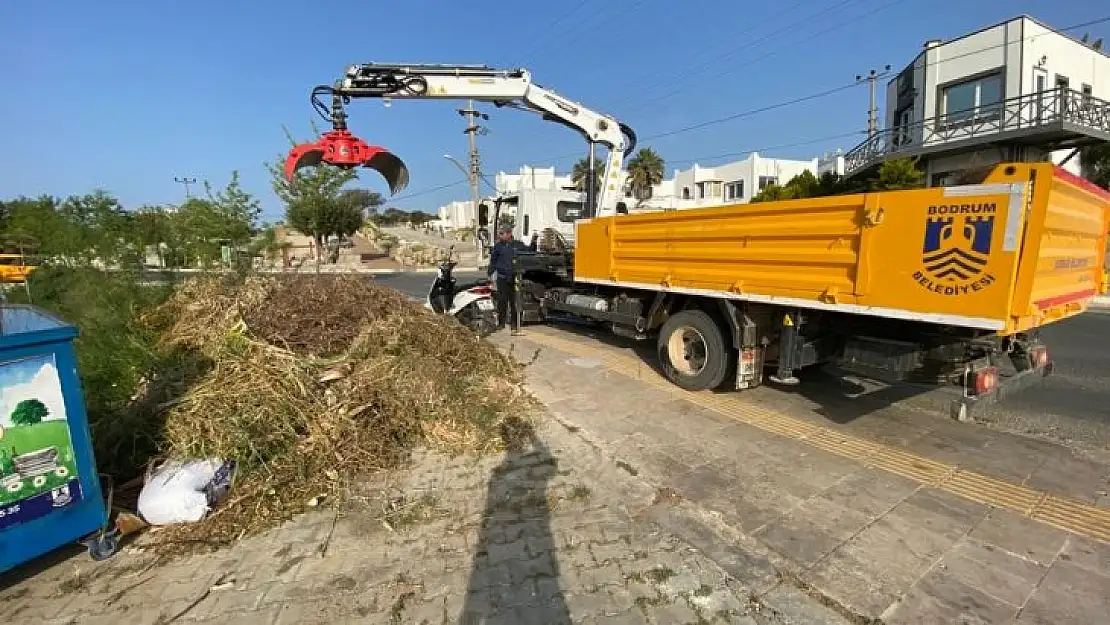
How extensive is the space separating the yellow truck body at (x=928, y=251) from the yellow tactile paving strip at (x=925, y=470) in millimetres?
1132

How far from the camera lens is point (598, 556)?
287cm

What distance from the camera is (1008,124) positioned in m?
18.5

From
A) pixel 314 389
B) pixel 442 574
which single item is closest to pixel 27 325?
pixel 314 389

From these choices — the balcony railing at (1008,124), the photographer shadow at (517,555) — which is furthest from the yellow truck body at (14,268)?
the balcony railing at (1008,124)

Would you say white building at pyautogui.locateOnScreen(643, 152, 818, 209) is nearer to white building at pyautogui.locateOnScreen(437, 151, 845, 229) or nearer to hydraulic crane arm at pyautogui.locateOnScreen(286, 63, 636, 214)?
white building at pyautogui.locateOnScreen(437, 151, 845, 229)

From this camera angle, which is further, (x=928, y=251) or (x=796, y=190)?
(x=796, y=190)

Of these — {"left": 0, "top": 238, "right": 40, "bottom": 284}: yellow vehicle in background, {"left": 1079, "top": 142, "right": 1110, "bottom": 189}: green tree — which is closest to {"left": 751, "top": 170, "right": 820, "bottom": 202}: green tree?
{"left": 1079, "top": 142, "right": 1110, "bottom": 189}: green tree

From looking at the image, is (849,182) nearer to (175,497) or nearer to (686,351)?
(686,351)

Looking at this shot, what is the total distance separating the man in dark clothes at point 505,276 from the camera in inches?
344

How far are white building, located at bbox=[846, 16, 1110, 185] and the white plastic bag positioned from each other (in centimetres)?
2093

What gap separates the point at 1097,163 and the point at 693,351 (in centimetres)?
2827

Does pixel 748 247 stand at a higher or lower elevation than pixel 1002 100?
lower

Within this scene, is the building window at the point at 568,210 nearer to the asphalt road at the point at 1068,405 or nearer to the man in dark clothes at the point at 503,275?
the man in dark clothes at the point at 503,275

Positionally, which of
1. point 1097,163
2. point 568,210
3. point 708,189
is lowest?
point 568,210
